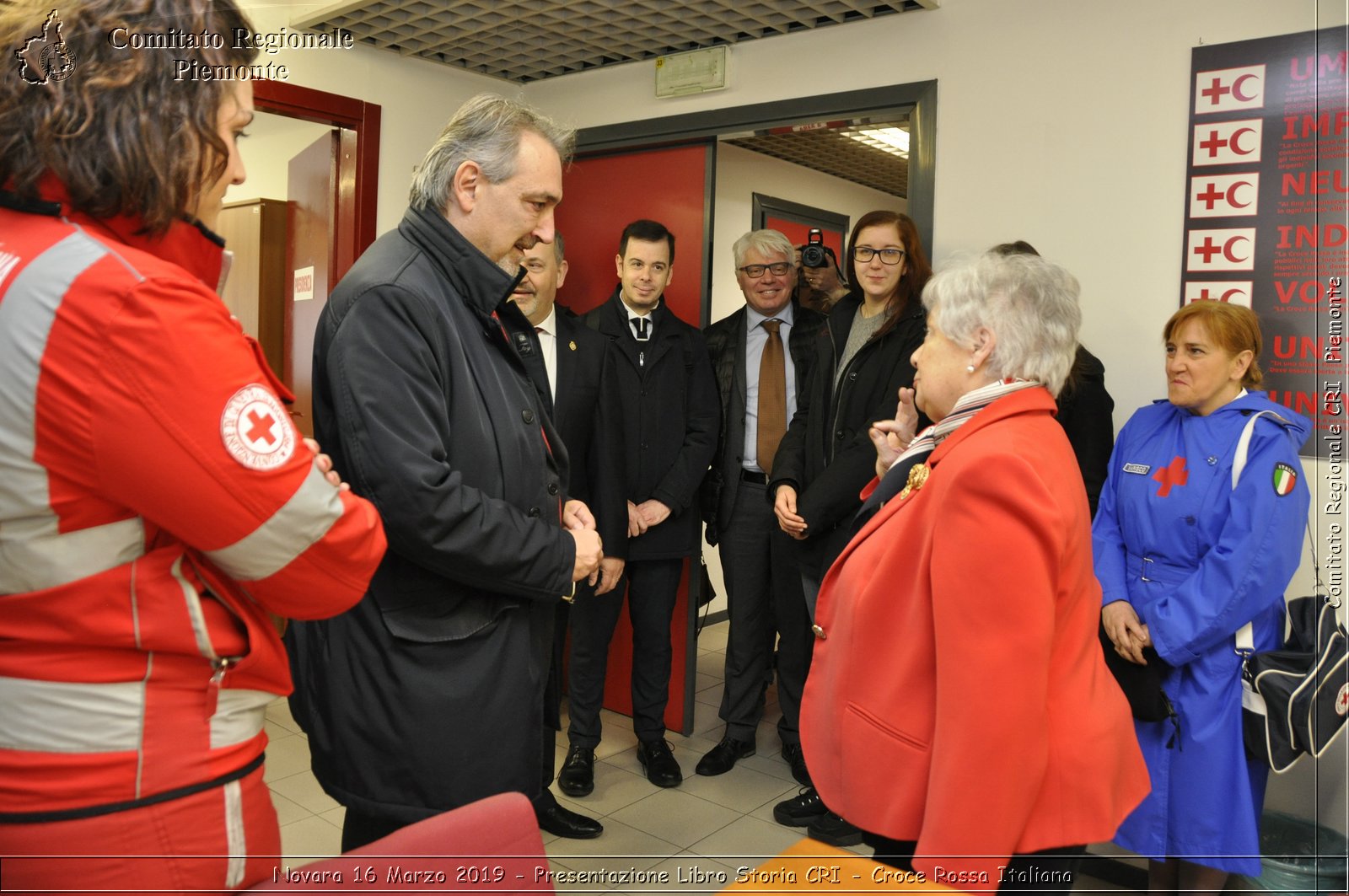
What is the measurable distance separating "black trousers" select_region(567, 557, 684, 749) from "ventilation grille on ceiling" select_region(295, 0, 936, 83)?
1986 mm

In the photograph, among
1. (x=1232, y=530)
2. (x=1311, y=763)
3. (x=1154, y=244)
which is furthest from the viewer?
(x=1154, y=244)

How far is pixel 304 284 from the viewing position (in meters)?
4.36

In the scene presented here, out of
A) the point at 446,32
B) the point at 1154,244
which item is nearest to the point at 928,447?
the point at 1154,244

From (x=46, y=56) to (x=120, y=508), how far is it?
17.4 inches

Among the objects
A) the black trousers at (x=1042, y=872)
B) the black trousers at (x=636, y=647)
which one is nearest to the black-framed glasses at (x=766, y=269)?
the black trousers at (x=636, y=647)

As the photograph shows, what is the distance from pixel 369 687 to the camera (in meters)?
1.50

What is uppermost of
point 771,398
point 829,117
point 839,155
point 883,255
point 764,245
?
point 839,155

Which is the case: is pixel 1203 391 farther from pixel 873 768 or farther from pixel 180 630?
pixel 180 630

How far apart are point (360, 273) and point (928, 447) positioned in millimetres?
984

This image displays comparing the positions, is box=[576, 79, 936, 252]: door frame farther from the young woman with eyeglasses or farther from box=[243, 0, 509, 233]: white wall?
box=[243, 0, 509, 233]: white wall

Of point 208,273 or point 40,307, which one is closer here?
point 40,307

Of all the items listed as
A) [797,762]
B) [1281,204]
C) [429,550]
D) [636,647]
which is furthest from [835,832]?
[1281,204]

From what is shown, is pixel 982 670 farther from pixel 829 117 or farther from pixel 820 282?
pixel 820 282

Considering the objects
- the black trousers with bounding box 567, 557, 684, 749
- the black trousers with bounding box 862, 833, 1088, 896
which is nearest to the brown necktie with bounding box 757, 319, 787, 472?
the black trousers with bounding box 567, 557, 684, 749
